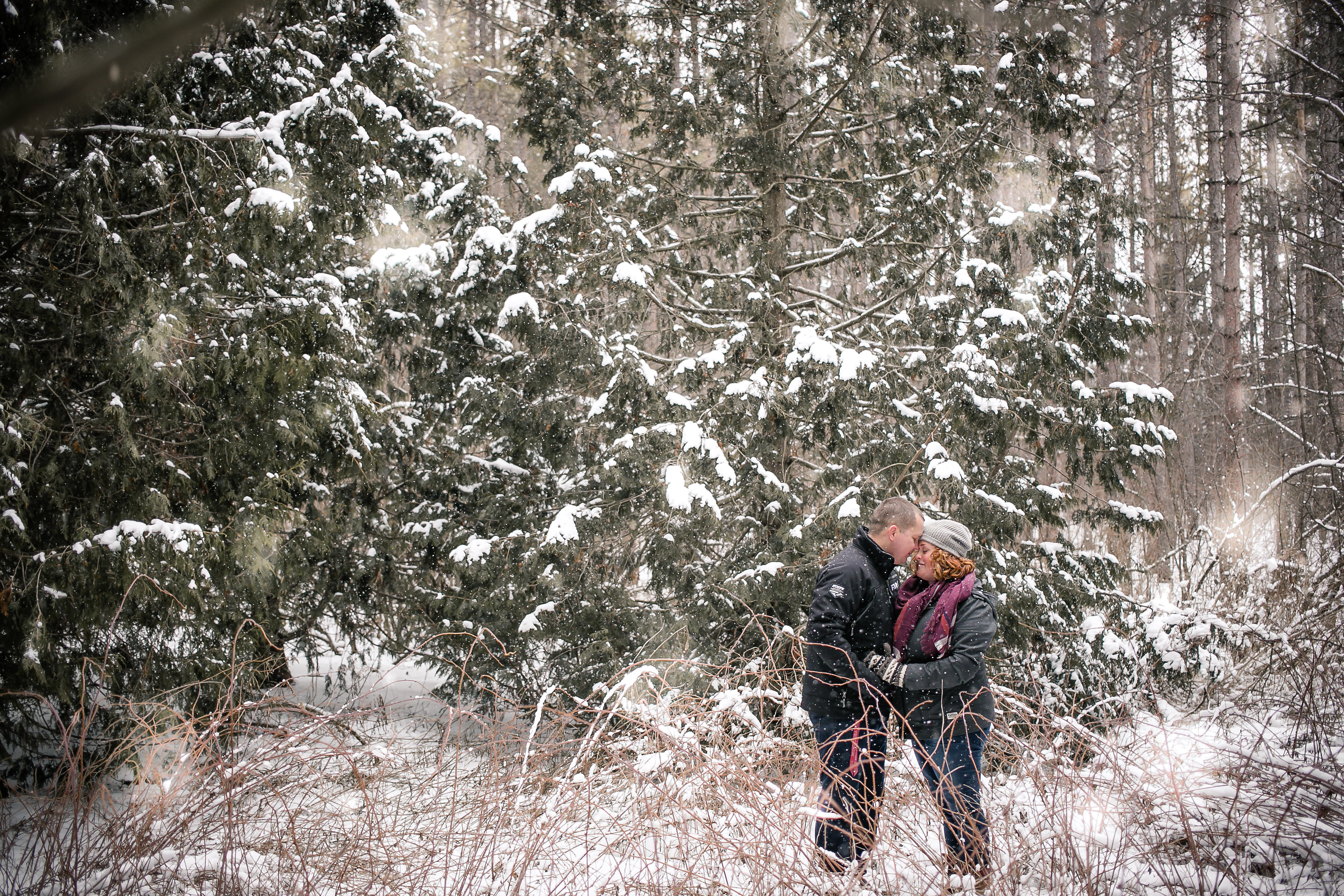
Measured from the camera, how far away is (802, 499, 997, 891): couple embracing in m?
3.29

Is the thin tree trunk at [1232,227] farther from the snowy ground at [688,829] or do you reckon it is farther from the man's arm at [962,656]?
the man's arm at [962,656]

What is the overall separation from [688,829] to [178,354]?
15.7ft

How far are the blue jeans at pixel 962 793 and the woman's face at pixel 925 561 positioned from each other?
2.32ft

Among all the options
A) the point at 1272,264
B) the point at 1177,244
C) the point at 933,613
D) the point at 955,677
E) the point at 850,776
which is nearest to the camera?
the point at 955,677

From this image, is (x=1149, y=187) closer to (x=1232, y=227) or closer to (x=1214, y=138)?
(x=1214, y=138)

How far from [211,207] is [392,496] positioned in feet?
10.9

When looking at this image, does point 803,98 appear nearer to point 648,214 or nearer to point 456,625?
point 648,214

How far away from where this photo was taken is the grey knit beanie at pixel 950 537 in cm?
348

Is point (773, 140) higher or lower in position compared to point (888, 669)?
higher

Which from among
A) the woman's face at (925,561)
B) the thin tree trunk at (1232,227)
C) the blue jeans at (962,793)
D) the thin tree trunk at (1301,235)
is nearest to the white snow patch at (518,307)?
the woman's face at (925,561)

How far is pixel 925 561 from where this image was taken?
3.58m

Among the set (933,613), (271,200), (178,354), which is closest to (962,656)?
(933,613)

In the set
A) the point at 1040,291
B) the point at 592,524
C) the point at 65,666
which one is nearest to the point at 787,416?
the point at 592,524

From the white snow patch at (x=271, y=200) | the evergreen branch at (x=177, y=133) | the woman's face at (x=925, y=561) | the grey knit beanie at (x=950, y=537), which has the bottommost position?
the woman's face at (x=925, y=561)
